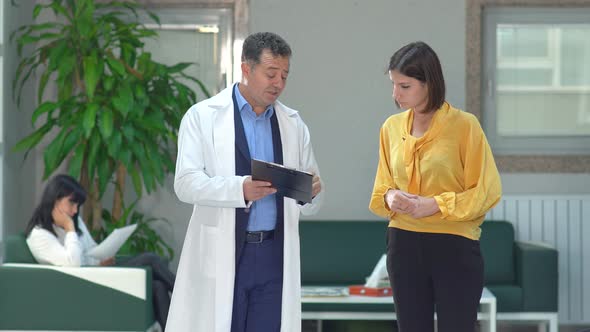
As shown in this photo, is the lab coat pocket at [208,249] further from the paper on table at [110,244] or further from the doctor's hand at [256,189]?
the paper on table at [110,244]

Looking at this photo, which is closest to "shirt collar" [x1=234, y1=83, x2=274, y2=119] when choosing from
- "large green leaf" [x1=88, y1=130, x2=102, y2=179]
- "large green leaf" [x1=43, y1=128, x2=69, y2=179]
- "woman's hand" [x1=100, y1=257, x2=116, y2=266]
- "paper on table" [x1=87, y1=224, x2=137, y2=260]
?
"paper on table" [x1=87, y1=224, x2=137, y2=260]

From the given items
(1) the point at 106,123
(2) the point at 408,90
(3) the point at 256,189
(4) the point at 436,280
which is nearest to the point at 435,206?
(4) the point at 436,280

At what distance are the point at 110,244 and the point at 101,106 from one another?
3.30 ft

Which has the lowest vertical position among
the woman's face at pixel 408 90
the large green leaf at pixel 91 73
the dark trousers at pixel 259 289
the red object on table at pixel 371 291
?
the red object on table at pixel 371 291

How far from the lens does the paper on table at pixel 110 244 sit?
201 inches

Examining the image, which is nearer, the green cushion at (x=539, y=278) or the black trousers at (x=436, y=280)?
the black trousers at (x=436, y=280)

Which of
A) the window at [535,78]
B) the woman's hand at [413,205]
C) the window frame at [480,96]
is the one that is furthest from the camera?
the window at [535,78]

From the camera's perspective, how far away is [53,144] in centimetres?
582

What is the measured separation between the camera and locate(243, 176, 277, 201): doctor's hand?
2799mm

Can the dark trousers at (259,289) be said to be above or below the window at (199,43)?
below

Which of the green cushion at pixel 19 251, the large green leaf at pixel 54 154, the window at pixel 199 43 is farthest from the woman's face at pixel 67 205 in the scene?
the window at pixel 199 43

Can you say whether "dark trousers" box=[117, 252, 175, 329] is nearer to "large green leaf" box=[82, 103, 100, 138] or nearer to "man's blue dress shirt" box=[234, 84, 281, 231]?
"large green leaf" box=[82, 103, 100, 138]

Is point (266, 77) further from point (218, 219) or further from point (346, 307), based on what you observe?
point (346, 307)

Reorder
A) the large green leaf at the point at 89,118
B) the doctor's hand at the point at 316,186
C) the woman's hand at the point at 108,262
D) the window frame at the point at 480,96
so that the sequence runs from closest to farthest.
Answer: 1. the doctor's hand at the point at 316,186
2. the woman's hand at the point at 108,262
3. the large green leaf at the point at 89,118
4. the window frame at the point at 480,96
